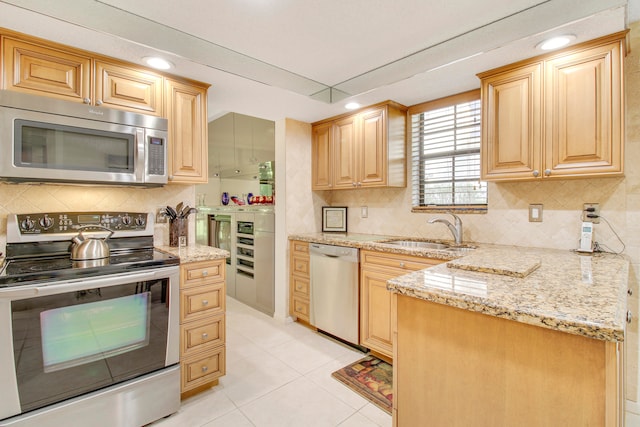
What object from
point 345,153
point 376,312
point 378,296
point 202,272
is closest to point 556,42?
point 345,153

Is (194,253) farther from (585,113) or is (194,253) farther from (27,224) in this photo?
(585,113)

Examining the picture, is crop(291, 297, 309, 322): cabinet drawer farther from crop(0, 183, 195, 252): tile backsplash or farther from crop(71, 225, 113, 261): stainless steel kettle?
crop(71, 225, 113, 261): stainless steel kettle

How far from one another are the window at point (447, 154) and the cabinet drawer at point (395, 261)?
0.77 meters

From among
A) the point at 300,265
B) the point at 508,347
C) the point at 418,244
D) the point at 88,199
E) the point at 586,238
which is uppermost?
the point at 88,199

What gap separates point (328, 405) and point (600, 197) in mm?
2213

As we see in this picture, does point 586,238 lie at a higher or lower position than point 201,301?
higher

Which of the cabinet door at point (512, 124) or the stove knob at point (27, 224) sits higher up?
the cabinet door at point (512, 124)

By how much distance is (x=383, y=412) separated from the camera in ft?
6.10

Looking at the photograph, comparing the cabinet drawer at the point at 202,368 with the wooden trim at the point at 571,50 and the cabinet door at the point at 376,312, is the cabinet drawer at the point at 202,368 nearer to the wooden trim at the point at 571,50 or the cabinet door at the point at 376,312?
the cabinet door at the point at 376,312

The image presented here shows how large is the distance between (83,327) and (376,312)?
191cm

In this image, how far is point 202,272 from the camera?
1982 millimetres

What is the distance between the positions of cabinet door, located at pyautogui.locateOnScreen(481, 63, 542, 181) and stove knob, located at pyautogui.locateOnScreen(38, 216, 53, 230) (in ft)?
9.50

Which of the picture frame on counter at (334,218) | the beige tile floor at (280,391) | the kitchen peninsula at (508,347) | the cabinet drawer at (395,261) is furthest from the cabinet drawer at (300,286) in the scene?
the kitchen peninsula at (508,347)

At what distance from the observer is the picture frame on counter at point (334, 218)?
347 centimetres
